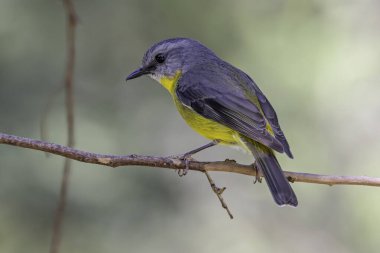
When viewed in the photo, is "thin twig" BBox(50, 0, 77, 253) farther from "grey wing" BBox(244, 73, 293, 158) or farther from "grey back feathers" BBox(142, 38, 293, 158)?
"grey wing" BBox(244, 73, 293, 158)

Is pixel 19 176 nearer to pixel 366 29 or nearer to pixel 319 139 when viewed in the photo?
pixel 319 139

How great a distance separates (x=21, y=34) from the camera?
6273 millimetres

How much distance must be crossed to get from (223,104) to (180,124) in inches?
103

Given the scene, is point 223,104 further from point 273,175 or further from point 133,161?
point 133,161

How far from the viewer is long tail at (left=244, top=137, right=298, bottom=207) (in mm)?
3590

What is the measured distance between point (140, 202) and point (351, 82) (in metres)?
2.36

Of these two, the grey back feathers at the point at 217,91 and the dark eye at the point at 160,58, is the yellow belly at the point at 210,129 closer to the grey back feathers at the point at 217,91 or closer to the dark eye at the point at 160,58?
the grey back feathers at the point at 217,91

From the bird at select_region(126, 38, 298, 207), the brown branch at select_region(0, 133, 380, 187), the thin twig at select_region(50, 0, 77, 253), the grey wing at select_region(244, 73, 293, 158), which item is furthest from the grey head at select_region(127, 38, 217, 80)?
the brown branch at select_region(0, 133, 380, 187)

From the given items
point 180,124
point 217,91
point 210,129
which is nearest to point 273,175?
point 210,129

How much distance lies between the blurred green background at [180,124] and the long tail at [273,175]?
2227 millimetres

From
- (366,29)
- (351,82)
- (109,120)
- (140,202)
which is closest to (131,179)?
(140,202)

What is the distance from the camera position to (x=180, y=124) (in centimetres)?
678

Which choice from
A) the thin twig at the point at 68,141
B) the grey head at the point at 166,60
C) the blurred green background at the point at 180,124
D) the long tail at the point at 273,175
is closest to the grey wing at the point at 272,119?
the long tail at the point at 273,175

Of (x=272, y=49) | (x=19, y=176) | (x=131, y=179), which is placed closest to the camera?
(x=19, y=176)
